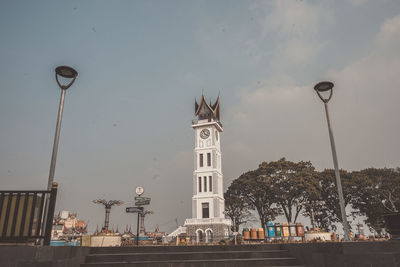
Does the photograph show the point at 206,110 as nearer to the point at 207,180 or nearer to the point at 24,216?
the point at 207,180

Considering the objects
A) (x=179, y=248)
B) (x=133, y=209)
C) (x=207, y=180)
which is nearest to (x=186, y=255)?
(x=179, y=248)

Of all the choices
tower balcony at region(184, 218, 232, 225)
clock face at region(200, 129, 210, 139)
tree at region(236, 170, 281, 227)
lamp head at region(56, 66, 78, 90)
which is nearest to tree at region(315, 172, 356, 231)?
tree at region(236, 170, 281, 227)

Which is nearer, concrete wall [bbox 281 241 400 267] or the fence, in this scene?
the fence

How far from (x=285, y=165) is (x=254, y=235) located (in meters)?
25.1

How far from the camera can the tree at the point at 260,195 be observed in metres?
41.7

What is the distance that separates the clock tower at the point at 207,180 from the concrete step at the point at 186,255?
3462cm

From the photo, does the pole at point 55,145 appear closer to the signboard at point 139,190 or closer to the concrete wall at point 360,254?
the concrete wall at point 360,254

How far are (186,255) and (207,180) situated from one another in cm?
4056

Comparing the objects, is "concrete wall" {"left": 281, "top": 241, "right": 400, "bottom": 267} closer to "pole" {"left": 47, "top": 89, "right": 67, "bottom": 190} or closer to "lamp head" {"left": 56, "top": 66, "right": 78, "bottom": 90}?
"pole" {"left": 47, "top": 89, "right": 67, "bottom": 190}

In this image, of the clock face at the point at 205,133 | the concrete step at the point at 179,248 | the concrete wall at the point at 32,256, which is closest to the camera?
the concrete wall at the point at 32,256

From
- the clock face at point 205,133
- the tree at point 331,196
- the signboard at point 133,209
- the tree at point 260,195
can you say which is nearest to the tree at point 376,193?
the tree at point 331,196

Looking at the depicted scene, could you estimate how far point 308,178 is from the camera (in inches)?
1576

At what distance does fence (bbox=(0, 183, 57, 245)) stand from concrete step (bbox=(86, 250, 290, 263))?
350 cm

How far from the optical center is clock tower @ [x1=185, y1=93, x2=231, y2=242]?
151 feet
